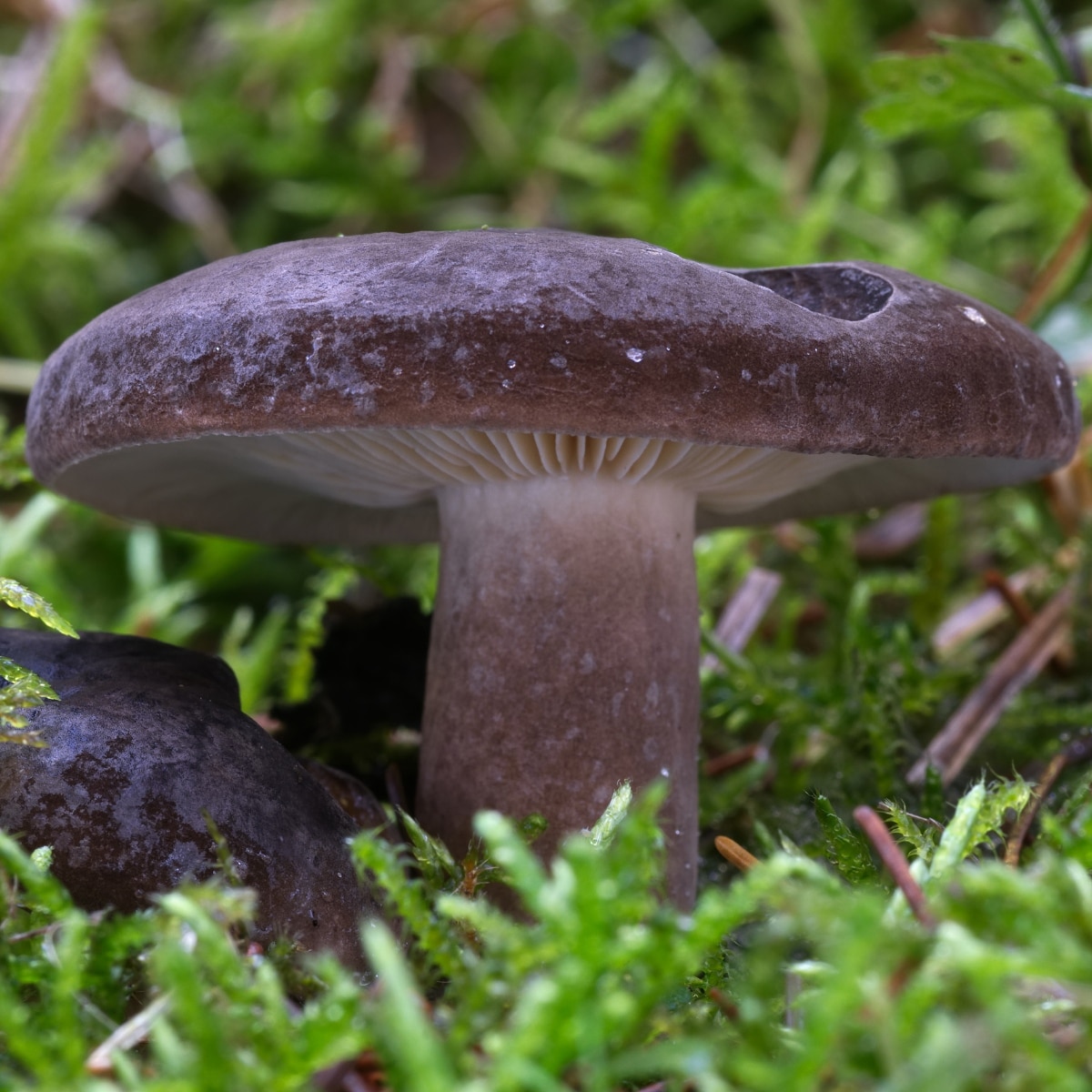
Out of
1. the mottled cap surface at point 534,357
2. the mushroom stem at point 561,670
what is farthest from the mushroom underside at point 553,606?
the mottled cap surface at point 534,357

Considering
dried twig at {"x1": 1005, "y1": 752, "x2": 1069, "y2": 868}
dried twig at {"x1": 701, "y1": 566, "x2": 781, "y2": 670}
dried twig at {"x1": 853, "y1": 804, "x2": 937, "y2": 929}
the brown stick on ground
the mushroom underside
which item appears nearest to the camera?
dried twig at {"x1": 853, "y1": 804, "x2": 937, "y2": 929}

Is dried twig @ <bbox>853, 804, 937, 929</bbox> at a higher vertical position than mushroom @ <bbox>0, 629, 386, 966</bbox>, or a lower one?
higher

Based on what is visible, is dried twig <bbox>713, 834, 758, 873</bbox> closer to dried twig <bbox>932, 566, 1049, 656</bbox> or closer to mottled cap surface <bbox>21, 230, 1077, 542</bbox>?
mottled cap surface <bbox>21, 230, 1077, 542</bbox>

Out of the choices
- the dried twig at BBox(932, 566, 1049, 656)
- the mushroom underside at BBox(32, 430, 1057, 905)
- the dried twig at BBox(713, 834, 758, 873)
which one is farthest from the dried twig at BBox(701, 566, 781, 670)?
the dried twig at BBox(713, 834, 758, 873)

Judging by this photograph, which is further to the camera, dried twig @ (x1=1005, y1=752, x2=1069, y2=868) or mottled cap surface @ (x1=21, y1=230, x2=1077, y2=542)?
dried twig @ (x1=1005, y1=752, x2=1069, y2=868)

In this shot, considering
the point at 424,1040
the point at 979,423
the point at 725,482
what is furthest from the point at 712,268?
the point at 424,1040

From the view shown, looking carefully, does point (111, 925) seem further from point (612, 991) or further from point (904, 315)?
point (904, 315)

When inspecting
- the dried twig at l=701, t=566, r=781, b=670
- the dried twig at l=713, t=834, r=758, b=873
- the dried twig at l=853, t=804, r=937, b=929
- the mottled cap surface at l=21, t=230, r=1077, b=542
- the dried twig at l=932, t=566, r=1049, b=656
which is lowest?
the dried twig at l=701, t=566, r=781, b=670
